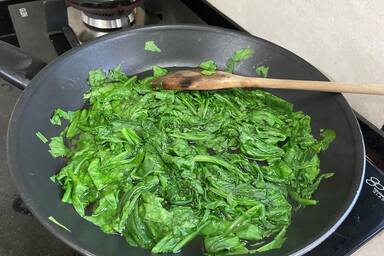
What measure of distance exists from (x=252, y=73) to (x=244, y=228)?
588 mm

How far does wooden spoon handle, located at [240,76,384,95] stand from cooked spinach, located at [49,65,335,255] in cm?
11

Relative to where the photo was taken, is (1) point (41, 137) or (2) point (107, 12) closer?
(1) point (41, 137)

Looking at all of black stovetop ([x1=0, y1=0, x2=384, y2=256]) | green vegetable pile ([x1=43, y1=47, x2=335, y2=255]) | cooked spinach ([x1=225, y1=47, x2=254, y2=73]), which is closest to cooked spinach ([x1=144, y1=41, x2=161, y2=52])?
green vegetable pile ([x1=43, y1=47, x2=335, y2=255])

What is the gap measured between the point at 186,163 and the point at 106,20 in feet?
2.28

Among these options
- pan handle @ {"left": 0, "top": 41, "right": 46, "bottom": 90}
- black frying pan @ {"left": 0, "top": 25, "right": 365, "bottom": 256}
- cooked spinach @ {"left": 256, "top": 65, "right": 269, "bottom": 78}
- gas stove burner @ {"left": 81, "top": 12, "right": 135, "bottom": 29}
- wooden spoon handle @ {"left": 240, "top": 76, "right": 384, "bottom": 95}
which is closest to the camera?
black frying pan @ {"left": 0, "top": 25, "right": 365, "bottom": 256}

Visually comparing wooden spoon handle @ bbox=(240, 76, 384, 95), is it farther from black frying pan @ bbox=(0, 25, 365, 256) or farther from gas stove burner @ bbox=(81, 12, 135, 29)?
gas stove burner @ bbox=(81, 12, 135, 29)

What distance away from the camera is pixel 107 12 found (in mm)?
1412

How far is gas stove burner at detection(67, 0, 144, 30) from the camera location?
4.45ft

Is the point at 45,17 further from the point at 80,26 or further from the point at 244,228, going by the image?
the point at 244,228

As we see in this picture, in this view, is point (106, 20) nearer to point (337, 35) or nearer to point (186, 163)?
point (186, 163)

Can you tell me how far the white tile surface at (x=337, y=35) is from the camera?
110 cm

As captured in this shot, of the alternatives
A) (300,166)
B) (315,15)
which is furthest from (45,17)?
(300,166)

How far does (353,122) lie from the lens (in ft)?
3.54

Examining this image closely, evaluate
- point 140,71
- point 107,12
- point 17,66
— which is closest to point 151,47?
point 140,71
